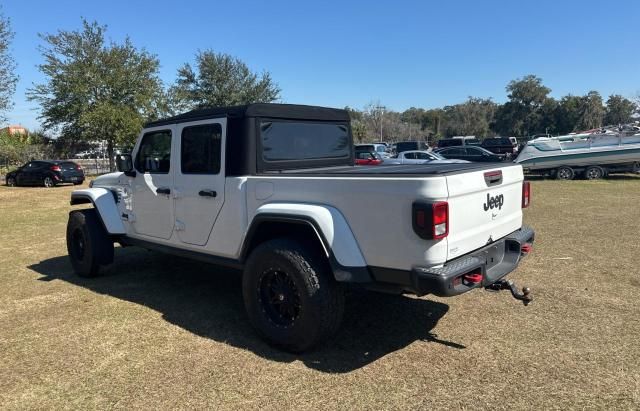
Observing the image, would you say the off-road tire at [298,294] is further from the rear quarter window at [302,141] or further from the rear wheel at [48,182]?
the rear wheel at [48,182]

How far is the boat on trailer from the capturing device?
18.7m

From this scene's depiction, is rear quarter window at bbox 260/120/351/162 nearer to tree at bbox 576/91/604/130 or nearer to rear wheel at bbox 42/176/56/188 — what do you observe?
rear wheel at bbox 42/176/56/188

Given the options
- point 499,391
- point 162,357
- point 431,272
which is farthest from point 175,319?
point 499,391

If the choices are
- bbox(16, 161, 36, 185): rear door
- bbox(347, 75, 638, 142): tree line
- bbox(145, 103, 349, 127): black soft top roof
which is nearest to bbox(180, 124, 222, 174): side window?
bbox(145, 103, 349, 127): black soft top roof

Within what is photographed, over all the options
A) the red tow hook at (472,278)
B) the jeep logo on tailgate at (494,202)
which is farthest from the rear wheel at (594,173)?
the red tow hook at (472,278)

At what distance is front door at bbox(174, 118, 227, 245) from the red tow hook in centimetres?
221

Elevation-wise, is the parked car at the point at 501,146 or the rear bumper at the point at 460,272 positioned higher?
the parked car at the point at 501,146

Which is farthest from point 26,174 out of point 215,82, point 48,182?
point 215,82

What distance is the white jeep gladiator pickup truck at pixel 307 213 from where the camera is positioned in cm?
320

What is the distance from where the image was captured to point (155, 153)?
515 centimetres

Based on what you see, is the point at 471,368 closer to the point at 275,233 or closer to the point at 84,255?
the point at 275,233

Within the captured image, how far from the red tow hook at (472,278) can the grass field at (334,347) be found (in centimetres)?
66

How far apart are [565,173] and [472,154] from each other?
5.33m

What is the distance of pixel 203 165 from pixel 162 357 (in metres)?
1.77
